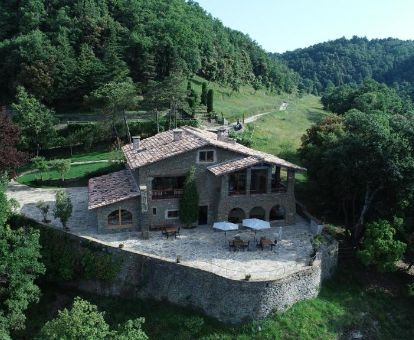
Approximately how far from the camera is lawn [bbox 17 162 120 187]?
160ft

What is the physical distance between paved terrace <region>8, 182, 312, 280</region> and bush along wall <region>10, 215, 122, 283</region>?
100 centimetres

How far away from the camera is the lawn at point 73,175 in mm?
48781

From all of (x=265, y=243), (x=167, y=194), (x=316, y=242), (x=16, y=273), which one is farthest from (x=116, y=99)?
(x=316, y=242)

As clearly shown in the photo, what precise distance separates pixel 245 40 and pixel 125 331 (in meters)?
137

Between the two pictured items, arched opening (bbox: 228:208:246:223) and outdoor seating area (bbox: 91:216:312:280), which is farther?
arched opening (bbox: 228:208:246:223)

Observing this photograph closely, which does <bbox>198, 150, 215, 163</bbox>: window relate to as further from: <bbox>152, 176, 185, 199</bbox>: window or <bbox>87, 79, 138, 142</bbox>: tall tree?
<bbox>87, 79, 138, 142</bbox>: tall tree

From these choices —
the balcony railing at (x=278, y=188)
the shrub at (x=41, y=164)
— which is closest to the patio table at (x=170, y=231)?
the balcony railing at (x=278, y=188)

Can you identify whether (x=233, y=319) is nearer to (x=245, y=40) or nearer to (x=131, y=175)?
(x=131, y=175)

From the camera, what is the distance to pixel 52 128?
5747cm

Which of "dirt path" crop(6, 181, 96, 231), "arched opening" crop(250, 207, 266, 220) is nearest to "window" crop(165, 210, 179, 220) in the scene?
"dirt path" crop(6, 181, 96, 231)

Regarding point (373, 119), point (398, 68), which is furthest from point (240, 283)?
point (398, 68)

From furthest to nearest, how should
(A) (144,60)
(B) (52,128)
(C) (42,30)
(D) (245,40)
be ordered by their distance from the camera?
(D) (245,40) → (C) (42,30) → (A) (144,60) → (B) (52,128)

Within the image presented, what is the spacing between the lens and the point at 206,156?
124ft

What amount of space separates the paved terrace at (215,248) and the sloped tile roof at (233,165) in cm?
517
